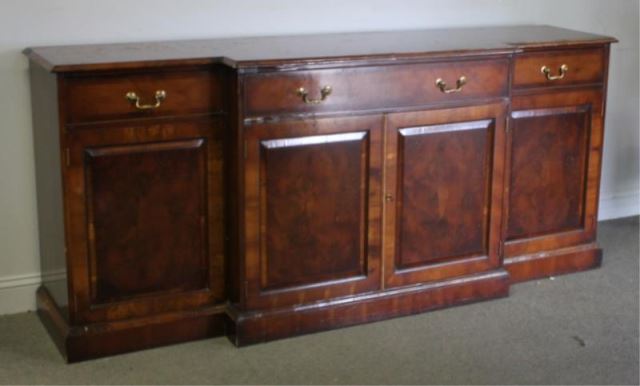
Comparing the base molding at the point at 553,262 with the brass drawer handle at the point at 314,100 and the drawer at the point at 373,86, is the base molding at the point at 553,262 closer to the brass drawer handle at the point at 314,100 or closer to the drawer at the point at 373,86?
the drawer at the point at 373,86

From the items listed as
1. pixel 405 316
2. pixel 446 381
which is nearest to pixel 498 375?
pixel 446 381

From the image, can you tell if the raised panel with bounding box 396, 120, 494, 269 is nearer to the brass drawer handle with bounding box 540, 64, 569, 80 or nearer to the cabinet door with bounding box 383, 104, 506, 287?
the cabinet door with bounding box 383, 104, 506, 287

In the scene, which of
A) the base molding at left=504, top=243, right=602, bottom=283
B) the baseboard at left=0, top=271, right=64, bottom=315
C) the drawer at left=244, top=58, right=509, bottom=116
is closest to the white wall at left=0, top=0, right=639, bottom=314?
the baseboard at left=0, top=271, right=64, bottom=315

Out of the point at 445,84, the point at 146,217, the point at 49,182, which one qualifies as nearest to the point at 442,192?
the point at 445,84

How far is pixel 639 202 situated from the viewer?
4262mm

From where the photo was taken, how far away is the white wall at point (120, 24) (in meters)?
3.01

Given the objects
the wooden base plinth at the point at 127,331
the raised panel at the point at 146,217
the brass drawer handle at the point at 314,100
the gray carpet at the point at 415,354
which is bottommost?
the gray carpet at the point at 415,354

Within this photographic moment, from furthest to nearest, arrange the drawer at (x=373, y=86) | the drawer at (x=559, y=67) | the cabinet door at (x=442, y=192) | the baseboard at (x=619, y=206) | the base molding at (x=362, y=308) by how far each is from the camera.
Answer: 1. the baseboard at (x=619, y=206)
2. the drawer at (x=559, y=67)
3. the cabinet door at (x=442, y=192)
4. the base molding at (x=362, y=308)
5. the drawer at (x=373, y=86)

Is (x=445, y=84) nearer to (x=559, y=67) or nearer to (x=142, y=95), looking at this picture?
(x=559, y=67)

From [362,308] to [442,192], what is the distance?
424mm

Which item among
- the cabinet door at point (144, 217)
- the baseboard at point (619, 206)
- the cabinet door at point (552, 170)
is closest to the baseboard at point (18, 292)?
the cabinet door at point (144, 217)

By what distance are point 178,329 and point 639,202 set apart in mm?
2157

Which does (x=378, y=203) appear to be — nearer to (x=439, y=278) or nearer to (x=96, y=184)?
(x=439, y=278)

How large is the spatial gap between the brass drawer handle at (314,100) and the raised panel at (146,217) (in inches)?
11.8
